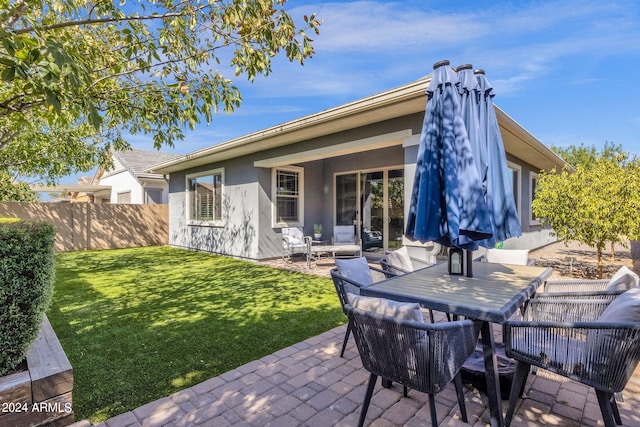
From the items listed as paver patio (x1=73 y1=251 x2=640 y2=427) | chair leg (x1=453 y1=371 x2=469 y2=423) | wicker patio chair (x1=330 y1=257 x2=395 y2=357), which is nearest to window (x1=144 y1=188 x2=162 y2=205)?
wicker patio chair (x1=330 y1=257 x2=395 y2=357)

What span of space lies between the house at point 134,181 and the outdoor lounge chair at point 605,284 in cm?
1405

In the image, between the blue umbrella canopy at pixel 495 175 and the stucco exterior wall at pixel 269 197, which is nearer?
the blue umbrella canopy at pixel 495 175

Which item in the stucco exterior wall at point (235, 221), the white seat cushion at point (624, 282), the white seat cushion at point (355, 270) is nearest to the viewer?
the white seat cushion at point (624, 282)

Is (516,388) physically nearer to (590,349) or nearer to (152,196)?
(590,349)

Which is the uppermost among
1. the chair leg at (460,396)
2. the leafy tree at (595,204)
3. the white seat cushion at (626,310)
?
the leafy tree at (595,204)

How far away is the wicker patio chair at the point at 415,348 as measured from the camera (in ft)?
5.69

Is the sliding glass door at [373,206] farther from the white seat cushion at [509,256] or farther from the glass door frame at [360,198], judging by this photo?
the white seat cushion at [509,256]

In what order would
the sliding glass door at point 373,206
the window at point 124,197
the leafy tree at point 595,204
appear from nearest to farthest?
the leafy tree at point 595,204
the sliding glass door at point 373,206
the window at point 124,197

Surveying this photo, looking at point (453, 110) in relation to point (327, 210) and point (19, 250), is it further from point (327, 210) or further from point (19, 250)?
point (327, 210)

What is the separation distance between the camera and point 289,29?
340cm

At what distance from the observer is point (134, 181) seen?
54.8 feet

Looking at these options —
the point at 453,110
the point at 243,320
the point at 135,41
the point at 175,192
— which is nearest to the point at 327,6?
the point at 135,41

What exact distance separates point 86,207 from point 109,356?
37.7 ft

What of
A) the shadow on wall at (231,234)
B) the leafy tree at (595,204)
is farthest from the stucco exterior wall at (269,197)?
the leafy tree at (595,204)
